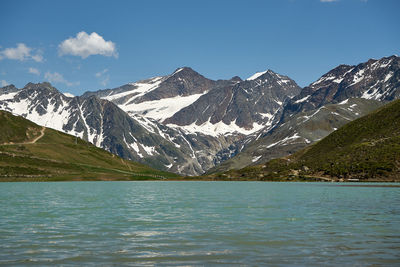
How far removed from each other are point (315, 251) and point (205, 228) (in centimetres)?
1700

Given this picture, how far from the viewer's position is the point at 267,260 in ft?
103

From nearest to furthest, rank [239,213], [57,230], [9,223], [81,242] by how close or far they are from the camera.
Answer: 1. [81,242]
2. [57,230]
3. [9,223]
4. [239,213]

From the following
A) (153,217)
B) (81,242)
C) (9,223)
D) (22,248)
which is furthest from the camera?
(153,217)

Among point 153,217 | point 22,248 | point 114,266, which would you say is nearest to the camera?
point 114,266

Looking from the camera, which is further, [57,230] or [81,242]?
[57,230]

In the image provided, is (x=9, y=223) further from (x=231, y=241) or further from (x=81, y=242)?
(x=231, y=241)

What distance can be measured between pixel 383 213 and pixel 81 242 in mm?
44357

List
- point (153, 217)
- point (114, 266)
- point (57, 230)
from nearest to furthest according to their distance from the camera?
point (114, 266) < point (57, 230) < point (153, 217)

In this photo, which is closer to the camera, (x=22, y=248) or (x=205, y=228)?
(x=22, y=248)

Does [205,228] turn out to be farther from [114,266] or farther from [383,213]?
[383,213]

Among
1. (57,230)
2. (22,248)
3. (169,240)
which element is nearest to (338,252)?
(169,240)

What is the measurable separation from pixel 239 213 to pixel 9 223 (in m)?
31.5

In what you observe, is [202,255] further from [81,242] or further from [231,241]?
[81,242]

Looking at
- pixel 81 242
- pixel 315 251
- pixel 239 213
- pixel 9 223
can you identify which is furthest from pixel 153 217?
pixel 315 251
